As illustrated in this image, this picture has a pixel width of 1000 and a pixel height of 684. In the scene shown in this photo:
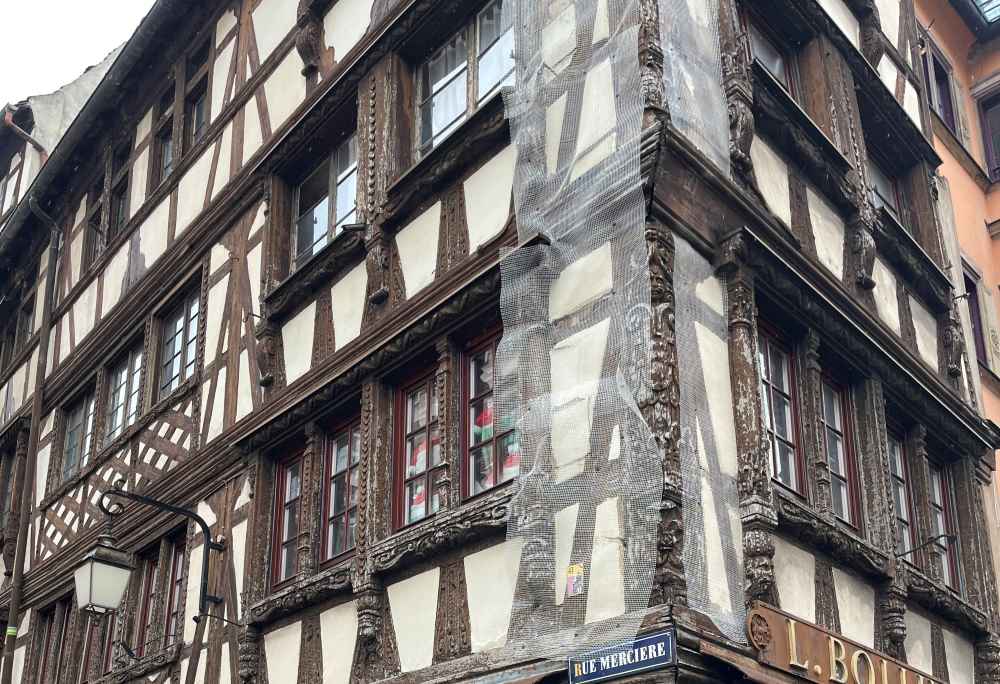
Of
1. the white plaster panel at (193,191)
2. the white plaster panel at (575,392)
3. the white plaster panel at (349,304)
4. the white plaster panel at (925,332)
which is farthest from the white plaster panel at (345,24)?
the white plaster panel at (925,332)

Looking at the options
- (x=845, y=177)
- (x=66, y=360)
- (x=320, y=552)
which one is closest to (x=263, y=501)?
(x=320, y=552)

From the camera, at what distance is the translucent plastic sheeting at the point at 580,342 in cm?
629

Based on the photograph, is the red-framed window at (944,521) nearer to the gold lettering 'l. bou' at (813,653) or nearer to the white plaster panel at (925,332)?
the white plaster panel at (925,332)

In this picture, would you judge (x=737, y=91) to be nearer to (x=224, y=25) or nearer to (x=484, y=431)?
(x=484, y=431)

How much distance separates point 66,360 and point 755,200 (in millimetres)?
9734

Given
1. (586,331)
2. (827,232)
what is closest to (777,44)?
(827,232)

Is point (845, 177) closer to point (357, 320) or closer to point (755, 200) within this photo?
point (755, 200)

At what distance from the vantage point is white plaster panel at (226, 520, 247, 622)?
31.2 ft

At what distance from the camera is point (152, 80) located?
48.5 ft

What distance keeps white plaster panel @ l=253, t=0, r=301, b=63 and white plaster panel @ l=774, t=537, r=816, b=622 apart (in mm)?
6917

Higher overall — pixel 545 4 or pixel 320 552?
pixel 545 4

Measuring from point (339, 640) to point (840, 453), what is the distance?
11.0ft

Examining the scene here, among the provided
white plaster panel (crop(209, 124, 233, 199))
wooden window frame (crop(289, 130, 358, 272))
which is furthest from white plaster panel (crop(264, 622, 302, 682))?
white plaster panel (crop(209, 124, 233, 199))

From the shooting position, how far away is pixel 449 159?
838cm
